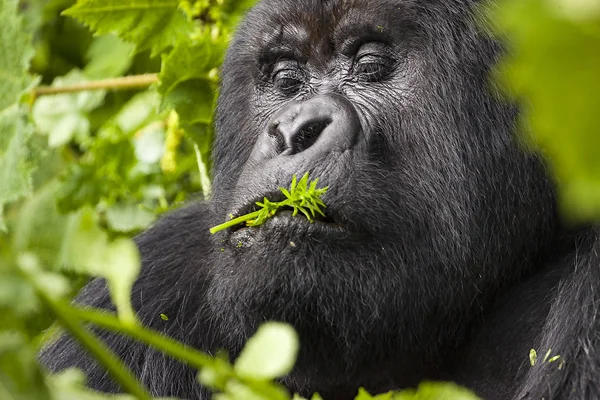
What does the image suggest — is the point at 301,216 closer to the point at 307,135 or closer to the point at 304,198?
the point at 304,198

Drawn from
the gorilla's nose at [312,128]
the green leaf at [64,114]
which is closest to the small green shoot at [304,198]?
the gorilla's nose at [312,128]

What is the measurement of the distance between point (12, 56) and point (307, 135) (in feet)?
5.73

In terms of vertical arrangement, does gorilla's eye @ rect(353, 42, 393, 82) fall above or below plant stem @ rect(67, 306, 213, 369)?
below

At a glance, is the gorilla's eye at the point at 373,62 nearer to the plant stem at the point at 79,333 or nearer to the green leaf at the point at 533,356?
the green leaf at the point at 533,356

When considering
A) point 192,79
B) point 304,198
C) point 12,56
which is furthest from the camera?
point 12,56

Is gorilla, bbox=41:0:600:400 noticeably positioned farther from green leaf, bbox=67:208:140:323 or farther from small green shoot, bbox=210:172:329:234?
green leaf, bbox=67:208:140:323

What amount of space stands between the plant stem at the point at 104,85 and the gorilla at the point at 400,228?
1378 millimetres

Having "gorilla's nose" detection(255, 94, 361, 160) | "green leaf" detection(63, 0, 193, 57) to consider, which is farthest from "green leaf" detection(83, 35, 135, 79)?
"gorilla's nose" detection(255, 94, 361, 160)

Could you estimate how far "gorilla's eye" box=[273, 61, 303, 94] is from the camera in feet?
8.56

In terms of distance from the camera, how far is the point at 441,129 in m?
2.38

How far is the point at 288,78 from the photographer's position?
2.61m

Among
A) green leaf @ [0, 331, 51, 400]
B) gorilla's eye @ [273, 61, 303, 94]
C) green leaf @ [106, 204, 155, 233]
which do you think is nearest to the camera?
green leaf @ [0, 331, 51, 400]

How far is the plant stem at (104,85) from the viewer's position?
3881 millimetres

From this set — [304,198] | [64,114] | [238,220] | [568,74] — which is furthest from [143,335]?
[64,114]
